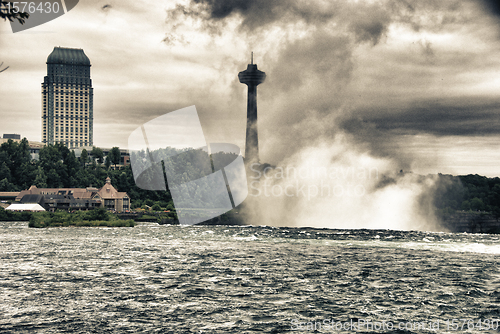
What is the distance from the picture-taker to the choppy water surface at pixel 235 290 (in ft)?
89.5

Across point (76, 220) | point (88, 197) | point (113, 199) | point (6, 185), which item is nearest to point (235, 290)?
point (76, 220)

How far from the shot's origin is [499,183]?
18225 cm

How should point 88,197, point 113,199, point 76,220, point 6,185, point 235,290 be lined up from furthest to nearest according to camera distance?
point 6,185 < point 88,197 < point 113,199 < point 76,220 < point 235,290

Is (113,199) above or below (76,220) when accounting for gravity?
above

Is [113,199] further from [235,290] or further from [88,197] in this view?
[235,290]

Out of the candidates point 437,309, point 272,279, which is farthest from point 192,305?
point 437,309

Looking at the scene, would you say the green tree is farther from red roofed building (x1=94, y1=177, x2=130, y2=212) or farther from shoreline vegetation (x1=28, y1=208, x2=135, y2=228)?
shoreline vegetation (x1=28, y1=208, x2=135, y2=228)

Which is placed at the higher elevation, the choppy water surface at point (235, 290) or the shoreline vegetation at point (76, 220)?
the shoreline vegetation at point (76, 220)

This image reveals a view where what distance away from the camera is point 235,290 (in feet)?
120

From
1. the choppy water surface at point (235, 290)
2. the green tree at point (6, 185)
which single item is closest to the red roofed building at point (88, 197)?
the green tree at point (6, 185)

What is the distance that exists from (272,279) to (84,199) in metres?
154

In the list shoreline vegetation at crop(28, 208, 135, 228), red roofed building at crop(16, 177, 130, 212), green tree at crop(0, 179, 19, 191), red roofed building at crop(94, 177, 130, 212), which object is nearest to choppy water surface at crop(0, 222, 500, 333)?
shoreline vegetation at crop(28, 208, 135, 228)

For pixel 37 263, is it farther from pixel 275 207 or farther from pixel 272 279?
pixel 275 207

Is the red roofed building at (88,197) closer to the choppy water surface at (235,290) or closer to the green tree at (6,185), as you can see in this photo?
the green tree at (6,185)
